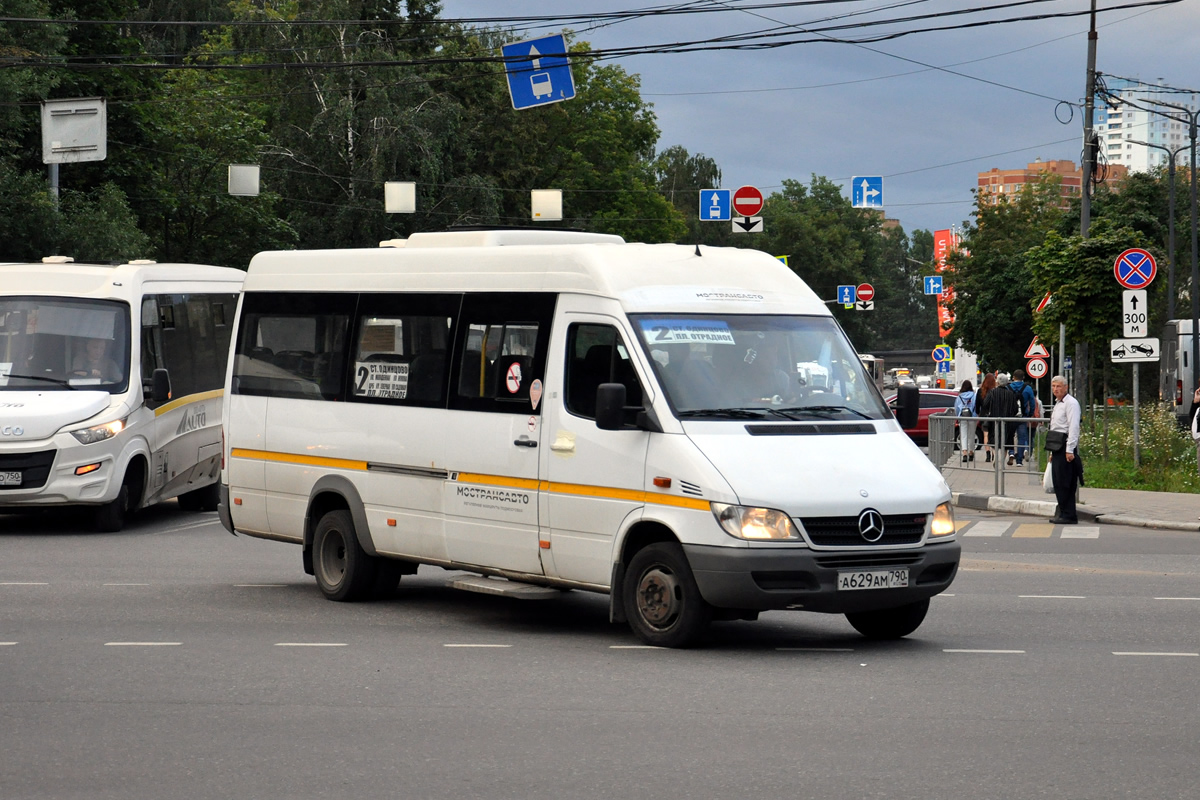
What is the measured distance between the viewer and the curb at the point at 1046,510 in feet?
64.2

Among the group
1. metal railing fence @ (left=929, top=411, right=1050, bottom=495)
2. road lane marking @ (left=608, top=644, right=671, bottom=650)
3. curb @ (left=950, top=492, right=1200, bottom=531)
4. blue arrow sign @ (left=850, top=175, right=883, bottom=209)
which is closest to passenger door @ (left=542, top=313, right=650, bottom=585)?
road lane marking @ (left=608, top=644, right=671, bottom=650)

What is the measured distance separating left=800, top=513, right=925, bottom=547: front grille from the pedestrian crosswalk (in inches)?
356

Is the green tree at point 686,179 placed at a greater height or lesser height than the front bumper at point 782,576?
greater

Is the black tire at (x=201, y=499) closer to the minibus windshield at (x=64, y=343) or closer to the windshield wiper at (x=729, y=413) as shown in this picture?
the minibus windshield at (x=64, y=343)

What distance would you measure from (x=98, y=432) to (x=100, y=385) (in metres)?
0.64

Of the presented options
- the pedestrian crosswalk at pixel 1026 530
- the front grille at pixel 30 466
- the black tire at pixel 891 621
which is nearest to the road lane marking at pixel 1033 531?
the pedestrian crosswalk at pixel 1026 530

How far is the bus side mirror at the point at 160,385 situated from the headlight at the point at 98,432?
0.49m

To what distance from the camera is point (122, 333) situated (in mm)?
17719

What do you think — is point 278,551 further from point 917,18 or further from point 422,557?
point 917,18

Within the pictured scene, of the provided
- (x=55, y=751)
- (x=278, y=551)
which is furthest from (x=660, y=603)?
(x=278, y=551)

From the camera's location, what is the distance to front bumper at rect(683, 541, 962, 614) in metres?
9.15

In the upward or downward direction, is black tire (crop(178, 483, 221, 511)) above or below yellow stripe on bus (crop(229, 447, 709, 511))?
below

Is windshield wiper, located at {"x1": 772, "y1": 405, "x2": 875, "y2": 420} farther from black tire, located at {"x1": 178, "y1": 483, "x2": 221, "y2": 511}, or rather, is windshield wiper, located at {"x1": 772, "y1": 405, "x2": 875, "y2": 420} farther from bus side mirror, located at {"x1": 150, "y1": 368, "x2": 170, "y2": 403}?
black tire, located at {"x1": 178, "y1": 483, "x2": 221, "y2": 511}

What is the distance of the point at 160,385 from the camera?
17.5m
